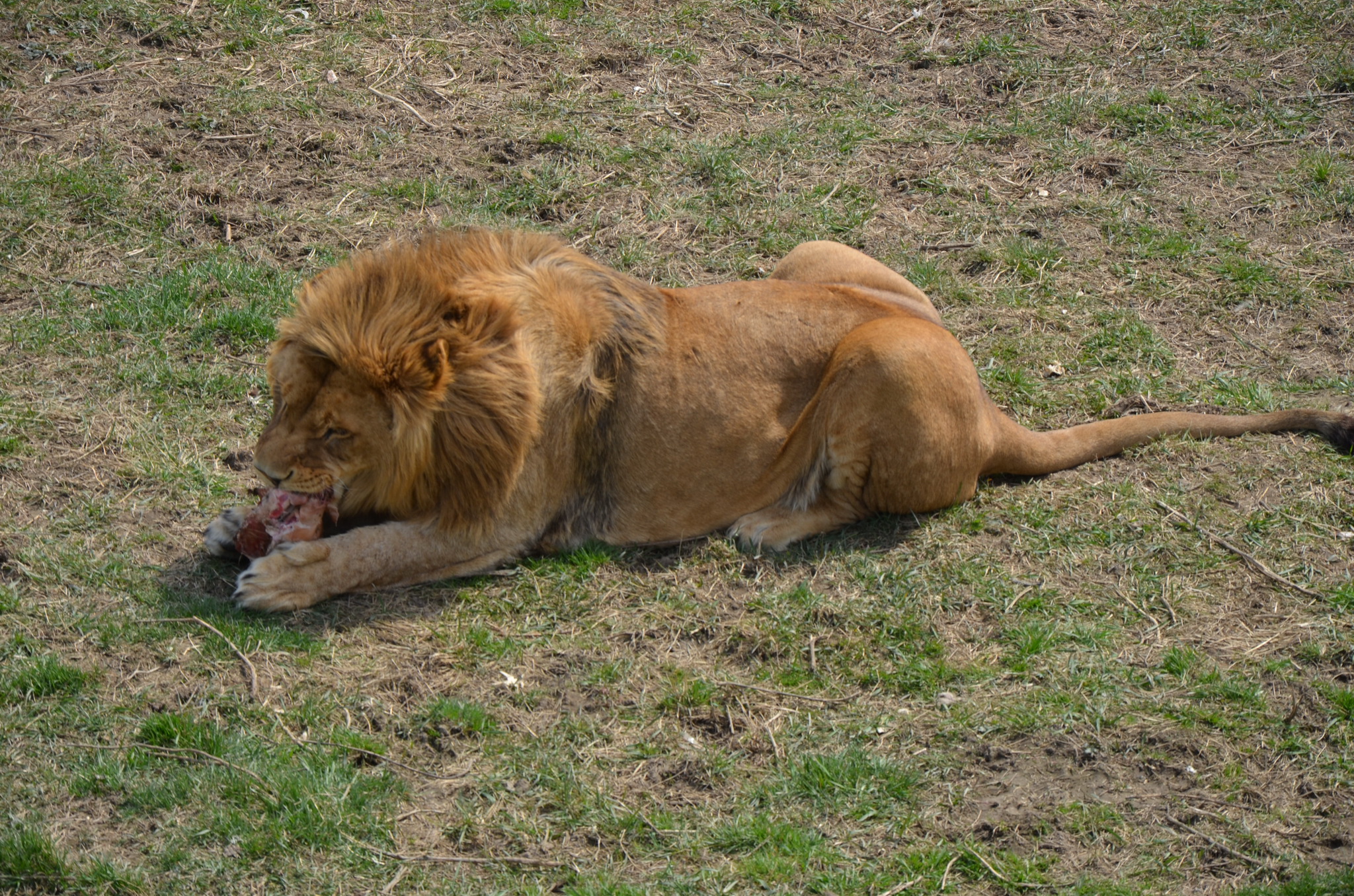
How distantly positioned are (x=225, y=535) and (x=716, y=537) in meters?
2.09

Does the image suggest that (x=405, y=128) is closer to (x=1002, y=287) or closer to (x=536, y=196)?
(x=536, y=196)

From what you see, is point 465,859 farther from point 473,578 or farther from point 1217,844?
point 1217,844

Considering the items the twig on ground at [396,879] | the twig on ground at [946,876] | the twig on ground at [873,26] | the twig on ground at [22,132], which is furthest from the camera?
the twig on ground at [873,26]

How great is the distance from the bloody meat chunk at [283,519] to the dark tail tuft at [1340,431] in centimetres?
472

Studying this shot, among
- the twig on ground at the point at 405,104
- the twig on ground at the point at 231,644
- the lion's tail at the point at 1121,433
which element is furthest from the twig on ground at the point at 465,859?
Result: the twig on ground at the point at 405,104

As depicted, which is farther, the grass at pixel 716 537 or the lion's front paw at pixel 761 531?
the lion's front paw at pixel 761 531

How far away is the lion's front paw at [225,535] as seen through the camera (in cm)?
531

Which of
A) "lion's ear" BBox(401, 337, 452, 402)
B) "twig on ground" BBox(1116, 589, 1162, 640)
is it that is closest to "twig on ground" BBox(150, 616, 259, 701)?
"lion's ear" BBox(401, 337, 452, 402)

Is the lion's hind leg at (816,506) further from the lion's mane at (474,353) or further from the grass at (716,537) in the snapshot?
the lion's mane at (474,353)

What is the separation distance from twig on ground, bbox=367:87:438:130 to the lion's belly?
11.6 feet

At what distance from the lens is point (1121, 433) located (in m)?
6.27

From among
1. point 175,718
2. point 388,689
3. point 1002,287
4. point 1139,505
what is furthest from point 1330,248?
point 175,718

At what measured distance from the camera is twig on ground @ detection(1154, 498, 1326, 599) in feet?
17.9

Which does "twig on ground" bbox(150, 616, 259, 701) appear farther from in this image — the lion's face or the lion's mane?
the lion's mane
